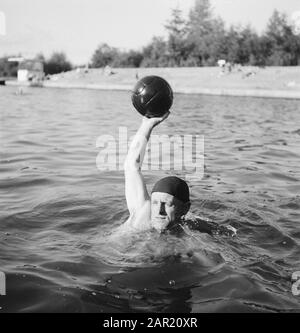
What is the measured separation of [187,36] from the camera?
78.4 metres

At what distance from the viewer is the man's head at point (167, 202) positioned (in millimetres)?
4898

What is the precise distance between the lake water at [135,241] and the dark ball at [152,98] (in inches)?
51.4

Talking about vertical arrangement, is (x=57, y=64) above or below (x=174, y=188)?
above

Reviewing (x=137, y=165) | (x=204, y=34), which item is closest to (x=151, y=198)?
(x=137, y=165)

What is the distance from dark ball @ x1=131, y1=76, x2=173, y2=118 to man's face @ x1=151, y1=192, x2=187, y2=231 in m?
0.84

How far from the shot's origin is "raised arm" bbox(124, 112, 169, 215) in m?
4.70

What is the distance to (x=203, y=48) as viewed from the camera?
6556 centimetres

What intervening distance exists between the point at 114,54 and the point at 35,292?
266 feet

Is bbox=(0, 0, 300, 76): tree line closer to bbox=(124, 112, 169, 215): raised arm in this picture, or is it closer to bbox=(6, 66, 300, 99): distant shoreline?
bbox=(6, 66, 300, 99): distant shoreline

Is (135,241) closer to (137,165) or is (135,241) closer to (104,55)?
(137,165)

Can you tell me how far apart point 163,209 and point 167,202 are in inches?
3.4

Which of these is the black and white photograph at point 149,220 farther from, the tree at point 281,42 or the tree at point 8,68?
the tree at point 8,68

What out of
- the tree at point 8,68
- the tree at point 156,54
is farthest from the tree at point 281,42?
the tree at point 8,68

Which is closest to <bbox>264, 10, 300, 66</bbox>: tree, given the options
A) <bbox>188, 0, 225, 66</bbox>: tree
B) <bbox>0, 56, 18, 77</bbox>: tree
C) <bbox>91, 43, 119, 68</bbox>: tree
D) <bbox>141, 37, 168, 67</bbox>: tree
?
<bbox>188, 0, 225, 66</bbox>: tree
